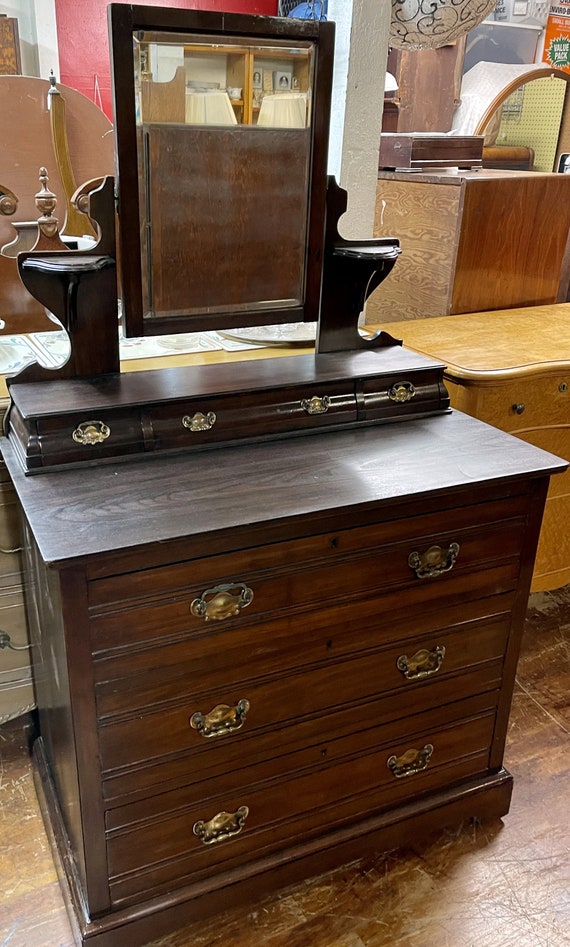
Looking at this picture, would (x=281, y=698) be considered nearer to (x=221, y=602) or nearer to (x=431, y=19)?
(x=221, y=602)

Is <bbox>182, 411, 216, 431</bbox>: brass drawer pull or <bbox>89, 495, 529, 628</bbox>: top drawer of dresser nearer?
<bbox>89, 495, 529, 628</bbox>: top drawer of dresser

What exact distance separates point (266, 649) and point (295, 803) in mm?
394

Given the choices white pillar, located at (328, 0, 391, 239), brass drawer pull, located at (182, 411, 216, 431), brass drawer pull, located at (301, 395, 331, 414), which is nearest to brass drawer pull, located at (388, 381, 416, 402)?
brass drawer pull, located at (301, 395, 331, 414)

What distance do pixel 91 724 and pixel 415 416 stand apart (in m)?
0.91

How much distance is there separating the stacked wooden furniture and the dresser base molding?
147 centimetres

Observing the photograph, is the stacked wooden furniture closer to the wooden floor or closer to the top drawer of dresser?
the top drawer of dresser

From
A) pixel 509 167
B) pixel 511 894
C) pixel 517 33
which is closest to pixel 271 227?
pixel 511 894

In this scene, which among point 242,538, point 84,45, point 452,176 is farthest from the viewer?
point 84,45

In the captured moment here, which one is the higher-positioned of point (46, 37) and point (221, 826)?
point (46, 37)

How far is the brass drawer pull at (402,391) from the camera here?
166 centimetres

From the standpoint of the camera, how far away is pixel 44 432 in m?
1.35

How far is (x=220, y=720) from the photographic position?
1.41m

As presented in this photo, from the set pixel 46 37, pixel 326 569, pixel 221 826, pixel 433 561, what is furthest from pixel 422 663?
pixel 46 37

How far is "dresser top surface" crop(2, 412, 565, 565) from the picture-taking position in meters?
1.21
